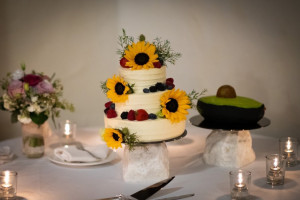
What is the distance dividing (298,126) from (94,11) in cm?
179

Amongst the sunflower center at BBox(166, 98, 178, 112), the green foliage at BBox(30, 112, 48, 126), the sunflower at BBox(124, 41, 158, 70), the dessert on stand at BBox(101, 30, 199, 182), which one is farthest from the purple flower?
the sunflower center at BBox(166, 98, 178, 112)

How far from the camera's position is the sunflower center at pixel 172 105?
2237 millimetres

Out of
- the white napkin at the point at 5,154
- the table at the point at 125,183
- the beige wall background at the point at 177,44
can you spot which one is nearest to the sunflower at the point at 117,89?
the table at the point at 125,183

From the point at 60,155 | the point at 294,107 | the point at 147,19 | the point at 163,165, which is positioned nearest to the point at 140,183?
the point at 163,165

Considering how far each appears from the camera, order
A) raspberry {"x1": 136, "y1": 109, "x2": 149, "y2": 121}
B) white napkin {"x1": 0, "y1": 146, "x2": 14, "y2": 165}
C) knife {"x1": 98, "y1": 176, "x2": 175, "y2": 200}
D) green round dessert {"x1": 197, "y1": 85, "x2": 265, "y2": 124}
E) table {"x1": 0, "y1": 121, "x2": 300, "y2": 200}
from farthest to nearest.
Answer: white napkin {"x1": 0, "y1": 146, "x2": 14, "y2": 165} → green round dessert {"x1": 197, "y1": 85, "x2": 265, "y2": 124} → raspberry {"x1": 136, "y1": 109, "x2": 149, "y2": 121} → table {"x1": 0, "y1": 121, "x2": 300, "y2": 200} → knife {"x1": 98, "y1": 176, "x2": 175, "y2": 200}

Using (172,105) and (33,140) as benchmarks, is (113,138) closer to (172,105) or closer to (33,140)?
(172,105)

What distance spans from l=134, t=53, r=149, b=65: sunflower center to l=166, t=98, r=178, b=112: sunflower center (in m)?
0.20

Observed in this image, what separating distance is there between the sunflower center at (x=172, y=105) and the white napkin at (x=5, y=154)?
86cm

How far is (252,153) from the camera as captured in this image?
8.30 feet

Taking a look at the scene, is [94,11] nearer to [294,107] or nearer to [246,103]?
[294,107]

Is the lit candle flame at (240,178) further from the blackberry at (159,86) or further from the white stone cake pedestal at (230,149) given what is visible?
the blackberry at (159,86)

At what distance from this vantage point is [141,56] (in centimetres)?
224

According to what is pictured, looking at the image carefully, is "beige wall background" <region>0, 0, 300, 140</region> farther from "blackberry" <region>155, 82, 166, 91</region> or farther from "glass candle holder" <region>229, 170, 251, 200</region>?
"glass candle holder" <region>229, 170, 251, 200</region>

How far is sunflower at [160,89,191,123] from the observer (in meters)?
2.23
